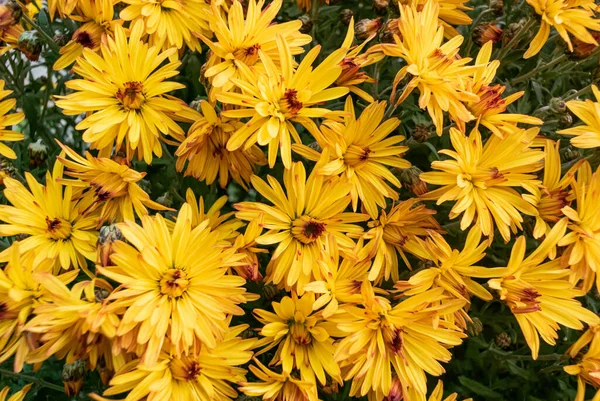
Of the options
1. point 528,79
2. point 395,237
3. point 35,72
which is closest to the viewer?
point 395,237

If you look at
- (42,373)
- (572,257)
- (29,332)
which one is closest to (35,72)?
(42,373)

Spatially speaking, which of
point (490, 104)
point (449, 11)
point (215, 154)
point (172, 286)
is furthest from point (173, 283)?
point (449, 11)

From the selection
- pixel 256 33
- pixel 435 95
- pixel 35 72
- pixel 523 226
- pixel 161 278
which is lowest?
pixel 35 72

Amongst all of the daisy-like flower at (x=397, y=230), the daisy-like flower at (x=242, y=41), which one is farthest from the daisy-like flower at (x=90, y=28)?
the daisy-like flower at (x=397, y=230)

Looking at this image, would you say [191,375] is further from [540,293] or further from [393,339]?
[540,293]

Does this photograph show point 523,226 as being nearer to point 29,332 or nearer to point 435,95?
point 435,95

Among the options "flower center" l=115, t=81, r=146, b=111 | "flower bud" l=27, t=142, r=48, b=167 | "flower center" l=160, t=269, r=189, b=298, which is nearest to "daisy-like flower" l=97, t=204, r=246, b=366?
"flower center" l=160, t=269, r=189, b=298

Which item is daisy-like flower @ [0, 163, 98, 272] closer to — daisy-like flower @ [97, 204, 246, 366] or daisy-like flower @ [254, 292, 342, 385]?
daisy-like flower @ [97, 204, 246, 366]
